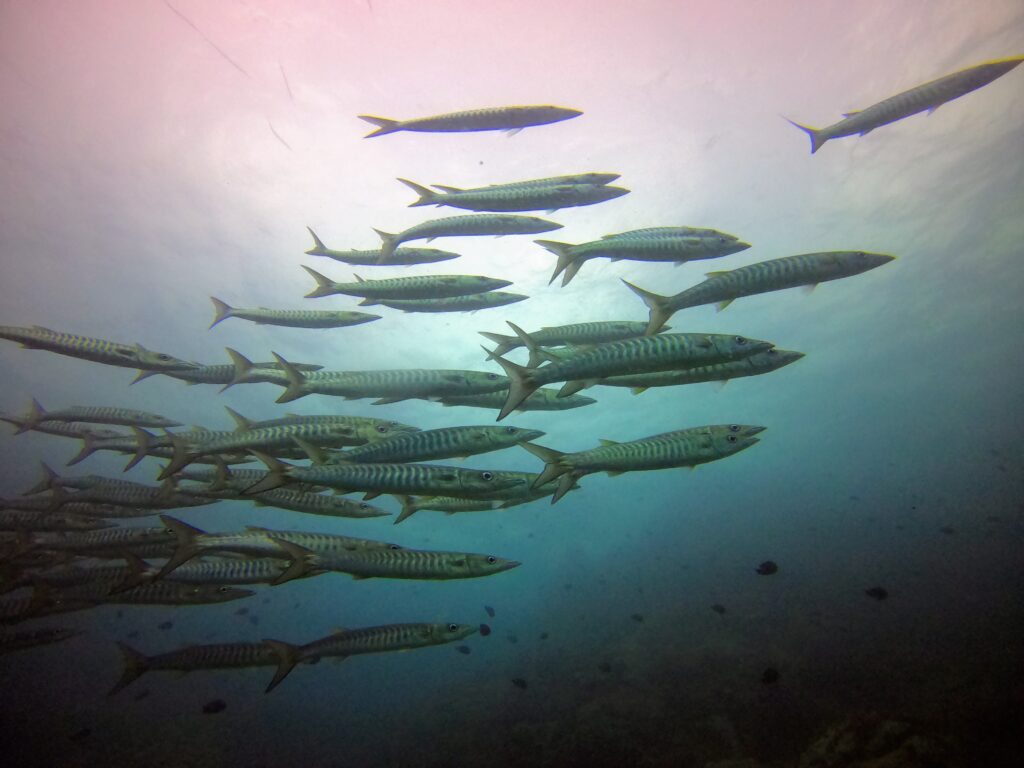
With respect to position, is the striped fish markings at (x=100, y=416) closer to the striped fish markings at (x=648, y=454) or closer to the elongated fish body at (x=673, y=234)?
the striped fish markings at (x=648, y=454)

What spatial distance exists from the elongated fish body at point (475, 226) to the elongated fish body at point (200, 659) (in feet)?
24.5

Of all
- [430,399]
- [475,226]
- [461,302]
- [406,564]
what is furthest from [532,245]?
[406,564]

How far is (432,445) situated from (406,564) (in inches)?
72.5

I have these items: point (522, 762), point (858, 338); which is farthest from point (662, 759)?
point (858, 338)

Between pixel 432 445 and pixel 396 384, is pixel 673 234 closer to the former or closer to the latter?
pixel 432 445

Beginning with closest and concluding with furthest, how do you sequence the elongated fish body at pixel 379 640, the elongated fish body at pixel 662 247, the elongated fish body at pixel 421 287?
the elongated fish body at pixel 662 247 → the elongated fish body at pixel 421 287 → the elongated fish body at pixel 379 640

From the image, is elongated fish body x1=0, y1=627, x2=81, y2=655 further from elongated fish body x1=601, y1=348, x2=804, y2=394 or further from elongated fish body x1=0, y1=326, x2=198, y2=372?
elongated fish body x1=601, y1=348, x2=804, y2=394

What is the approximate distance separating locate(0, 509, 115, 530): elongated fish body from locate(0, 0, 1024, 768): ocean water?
20.4 feet

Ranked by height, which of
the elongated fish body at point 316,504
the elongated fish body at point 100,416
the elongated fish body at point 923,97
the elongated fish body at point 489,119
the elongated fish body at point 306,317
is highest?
the elongated fish body at point 923,97

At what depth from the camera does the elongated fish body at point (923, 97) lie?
14.8 feet

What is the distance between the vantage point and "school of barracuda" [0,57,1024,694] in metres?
4.41

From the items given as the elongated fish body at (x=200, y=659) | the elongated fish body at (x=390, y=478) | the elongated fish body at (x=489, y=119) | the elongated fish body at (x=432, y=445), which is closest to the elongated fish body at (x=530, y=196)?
the elongated fish body at (x=489, y=119)

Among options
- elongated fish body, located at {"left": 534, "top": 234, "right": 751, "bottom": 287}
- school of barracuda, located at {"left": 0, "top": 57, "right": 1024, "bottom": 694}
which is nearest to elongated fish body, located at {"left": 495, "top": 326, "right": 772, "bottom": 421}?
school of barracuda, located at {"left": 0, "top": 57, "right": 1024, "bottom": 694}

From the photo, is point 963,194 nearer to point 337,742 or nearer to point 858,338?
point 858,338
